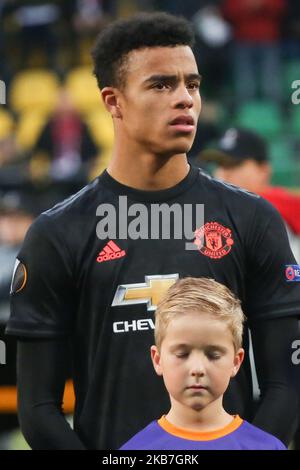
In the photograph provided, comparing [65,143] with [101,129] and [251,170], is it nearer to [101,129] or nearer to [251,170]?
[101,129]

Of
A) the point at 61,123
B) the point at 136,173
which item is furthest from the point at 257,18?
the point at 136,173

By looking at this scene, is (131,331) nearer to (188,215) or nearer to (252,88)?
(188,215)

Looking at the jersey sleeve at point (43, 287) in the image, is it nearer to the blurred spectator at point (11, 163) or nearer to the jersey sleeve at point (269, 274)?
the jersey sleeve at point (269, 274)

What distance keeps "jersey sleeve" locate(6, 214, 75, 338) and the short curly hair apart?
46cm

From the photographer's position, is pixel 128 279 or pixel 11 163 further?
pixel 11 163

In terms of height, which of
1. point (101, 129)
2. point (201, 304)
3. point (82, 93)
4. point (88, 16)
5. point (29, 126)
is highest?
point (88, 16)

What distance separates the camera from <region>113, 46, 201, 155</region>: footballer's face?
2947 millimetres

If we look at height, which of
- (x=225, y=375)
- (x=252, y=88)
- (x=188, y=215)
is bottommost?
(x=225, y=375)

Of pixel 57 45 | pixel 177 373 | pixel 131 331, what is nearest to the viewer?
pixel 177 373

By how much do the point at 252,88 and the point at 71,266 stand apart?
27.9 feet

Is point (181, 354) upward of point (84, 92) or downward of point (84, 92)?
downward

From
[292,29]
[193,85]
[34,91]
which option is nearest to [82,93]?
[34,91]

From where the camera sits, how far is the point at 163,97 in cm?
296

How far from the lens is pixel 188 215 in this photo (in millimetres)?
3057
